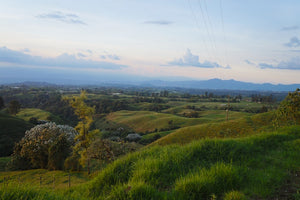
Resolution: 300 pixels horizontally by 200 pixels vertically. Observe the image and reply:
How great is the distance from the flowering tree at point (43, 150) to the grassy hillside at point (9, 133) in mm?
16076

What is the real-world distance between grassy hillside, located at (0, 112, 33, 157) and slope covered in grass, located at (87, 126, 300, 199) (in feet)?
176

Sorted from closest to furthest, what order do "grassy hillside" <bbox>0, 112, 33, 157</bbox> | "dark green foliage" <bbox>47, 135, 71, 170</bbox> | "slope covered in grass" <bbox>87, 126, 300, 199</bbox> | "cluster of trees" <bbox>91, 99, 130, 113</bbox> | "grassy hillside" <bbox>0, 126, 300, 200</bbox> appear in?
"grassy hillside" <bbox>0, 126, 300, 200</bbox> → "slope covered in grass" <bbox>87, 126, 300, 199</bbox> → "dark green foliage" <bbox>47, 135, 71, 170</bbox> → "grassy hillside" <bbox>0, 112, 33, 157</bbox> → "cluster of trees" <bbox>91, 99, 130, 113</bbox>

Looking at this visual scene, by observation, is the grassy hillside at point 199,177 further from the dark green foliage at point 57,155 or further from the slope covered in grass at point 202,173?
the dark green foliage at point 57,155

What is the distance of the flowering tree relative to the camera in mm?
29516

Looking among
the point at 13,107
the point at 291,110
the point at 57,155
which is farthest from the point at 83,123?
the point at 13,107

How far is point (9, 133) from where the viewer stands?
5578 centimetres

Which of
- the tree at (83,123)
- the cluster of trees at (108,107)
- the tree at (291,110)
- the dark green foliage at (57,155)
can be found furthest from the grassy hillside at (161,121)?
the tree at (291,110)

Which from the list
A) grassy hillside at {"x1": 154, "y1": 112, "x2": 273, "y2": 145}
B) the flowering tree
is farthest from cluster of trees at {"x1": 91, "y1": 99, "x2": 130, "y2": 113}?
the flowering tree

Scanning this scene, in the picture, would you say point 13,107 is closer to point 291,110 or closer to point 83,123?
point 83,123

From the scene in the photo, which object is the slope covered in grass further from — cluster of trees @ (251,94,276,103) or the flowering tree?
cluster of trees @ (251,94,276,103)

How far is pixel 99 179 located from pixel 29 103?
17927cm

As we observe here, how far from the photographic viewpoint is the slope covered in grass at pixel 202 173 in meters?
4.48

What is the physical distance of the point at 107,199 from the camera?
433cm

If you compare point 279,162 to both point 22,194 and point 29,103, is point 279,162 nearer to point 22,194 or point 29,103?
point 22,194
